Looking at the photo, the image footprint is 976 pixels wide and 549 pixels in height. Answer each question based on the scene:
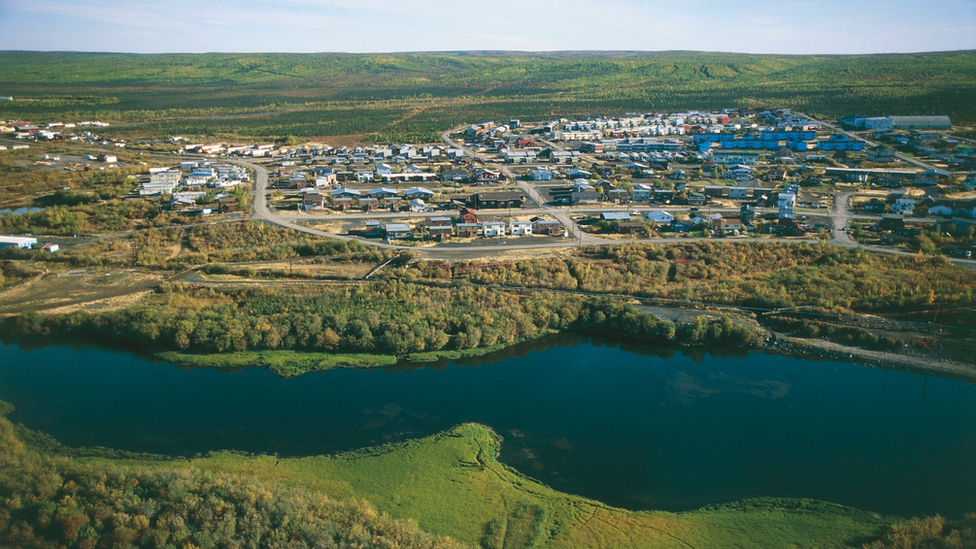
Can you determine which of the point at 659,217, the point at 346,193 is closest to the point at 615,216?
the point at 659,217

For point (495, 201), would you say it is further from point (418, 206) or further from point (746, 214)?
point (746, 214)

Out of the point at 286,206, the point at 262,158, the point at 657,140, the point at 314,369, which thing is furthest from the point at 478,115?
the point at 314,369

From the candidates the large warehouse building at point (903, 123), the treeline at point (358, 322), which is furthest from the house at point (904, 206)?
the large warehouse building at point (903, 123)

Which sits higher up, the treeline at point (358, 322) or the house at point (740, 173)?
the house at point (740, 173)

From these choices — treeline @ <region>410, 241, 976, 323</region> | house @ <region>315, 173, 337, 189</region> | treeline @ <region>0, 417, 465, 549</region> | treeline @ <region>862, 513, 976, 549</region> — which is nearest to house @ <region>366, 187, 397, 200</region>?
house @ <region>315, 173, 337, 189</region>

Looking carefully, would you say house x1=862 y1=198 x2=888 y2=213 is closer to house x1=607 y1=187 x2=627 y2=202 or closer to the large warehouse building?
house x1=607 y1=187 x2=627 y2=202

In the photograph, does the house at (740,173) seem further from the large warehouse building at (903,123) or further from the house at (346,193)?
the house at (346,193)
